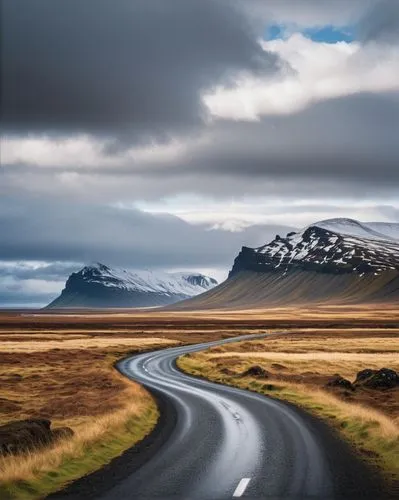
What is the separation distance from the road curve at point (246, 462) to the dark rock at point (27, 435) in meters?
3.71

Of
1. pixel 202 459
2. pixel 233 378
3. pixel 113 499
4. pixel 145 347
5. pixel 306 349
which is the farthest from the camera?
pixel 145 347

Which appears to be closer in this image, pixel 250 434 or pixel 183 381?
pixel 250 434

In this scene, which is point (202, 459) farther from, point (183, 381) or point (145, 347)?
point (145, 347)

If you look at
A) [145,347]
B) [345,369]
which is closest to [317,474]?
[345,369]

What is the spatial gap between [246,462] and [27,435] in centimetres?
828

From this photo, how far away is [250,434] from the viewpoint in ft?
96.5

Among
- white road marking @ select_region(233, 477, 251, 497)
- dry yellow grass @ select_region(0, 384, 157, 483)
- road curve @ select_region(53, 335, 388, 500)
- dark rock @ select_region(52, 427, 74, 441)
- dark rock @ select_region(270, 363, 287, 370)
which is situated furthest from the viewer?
dark rock @ select_region(270, 363, 287, 370)

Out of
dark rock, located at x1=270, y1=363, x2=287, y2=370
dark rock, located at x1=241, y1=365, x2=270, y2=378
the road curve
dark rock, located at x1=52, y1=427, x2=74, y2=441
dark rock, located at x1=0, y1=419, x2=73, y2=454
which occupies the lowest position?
dark rock, located at x1=270, y1=363, x2=287, y2=370

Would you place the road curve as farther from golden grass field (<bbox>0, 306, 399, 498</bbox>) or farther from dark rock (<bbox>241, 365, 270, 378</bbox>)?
dark rock (<bbox>241, 365, 270, 378</bbox>)

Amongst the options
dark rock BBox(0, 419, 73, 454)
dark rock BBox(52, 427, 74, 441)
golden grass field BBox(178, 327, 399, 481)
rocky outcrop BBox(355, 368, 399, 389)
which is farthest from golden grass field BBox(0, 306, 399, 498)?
rocky outcrop BBox(355, 368, 399, 389)

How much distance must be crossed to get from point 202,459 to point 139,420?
11404 mm

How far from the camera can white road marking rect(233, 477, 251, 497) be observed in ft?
58.1

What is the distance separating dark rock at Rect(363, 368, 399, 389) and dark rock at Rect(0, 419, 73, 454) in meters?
33.0

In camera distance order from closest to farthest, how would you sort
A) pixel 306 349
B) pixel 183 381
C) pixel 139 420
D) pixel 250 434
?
pixel 250 434
pixel 139 420
pixel 183 381
pixel 306 349
